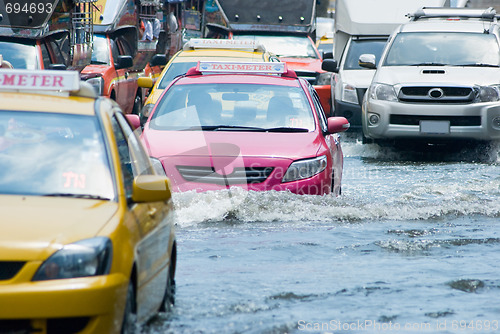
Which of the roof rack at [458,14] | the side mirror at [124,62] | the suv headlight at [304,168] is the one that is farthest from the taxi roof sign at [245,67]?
the side mirror at [124,62]

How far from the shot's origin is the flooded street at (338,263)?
6.24 metres

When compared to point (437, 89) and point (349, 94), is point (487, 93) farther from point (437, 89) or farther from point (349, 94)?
point (349, 94)

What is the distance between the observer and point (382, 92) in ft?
51.5

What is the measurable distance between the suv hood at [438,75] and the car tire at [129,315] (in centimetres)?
1083

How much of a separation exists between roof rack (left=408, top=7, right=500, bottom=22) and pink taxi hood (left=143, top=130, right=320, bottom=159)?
8.82 m

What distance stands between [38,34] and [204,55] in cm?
268

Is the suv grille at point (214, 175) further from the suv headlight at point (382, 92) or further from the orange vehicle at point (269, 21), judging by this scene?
the orange vehicle at point (269, 21)

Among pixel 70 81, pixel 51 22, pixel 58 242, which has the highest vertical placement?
pixel 70 81

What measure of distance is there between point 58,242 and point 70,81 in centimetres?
134

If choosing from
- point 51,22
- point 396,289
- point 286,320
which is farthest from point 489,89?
point 286,320

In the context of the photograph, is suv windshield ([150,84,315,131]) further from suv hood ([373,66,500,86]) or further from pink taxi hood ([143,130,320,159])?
suv hood ([373,66,500,86])

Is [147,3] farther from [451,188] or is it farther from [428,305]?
[428,305]

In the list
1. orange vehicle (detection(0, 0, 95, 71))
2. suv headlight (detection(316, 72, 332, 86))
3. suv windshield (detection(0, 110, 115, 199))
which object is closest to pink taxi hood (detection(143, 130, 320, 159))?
suv windshield (detection(0, 110, 115, 199))

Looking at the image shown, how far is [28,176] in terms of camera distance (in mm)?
5324
